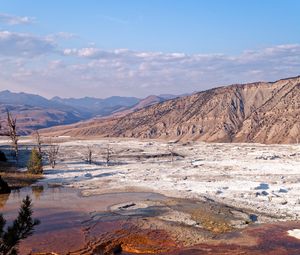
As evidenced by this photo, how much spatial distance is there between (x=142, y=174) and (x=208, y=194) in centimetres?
1497

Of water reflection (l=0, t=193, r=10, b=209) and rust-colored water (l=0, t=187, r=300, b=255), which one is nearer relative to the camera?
rust-colored water (l=0, t=187, r=300, b=255)

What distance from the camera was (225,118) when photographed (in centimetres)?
14012

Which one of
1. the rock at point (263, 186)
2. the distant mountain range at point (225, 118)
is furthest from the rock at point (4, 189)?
the distant mountain range at point (225, 118)

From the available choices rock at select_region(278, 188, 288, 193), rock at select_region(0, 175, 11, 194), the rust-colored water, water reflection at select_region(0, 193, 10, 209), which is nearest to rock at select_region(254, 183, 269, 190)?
rock at select_region(278, 188, 288, 193)

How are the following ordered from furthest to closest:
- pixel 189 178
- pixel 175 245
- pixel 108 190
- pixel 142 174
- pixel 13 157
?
pixel 13 157 < pixel 142 174 < pixel 189 178 < pixel 108 190 < pixel 175 245

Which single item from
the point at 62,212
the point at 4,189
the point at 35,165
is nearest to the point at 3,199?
the point at 4,189

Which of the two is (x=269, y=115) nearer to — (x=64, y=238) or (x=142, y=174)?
(x=142, y=174)

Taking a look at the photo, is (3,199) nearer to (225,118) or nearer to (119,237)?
(119,237)

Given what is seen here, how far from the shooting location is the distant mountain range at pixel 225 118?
124 metres

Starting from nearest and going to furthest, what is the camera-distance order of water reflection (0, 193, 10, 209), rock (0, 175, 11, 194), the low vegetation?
the low vegetation, water reflection (0, 193, 10, 209), rock (0, 175, 11, 194)

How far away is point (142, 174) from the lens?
50.4 meters

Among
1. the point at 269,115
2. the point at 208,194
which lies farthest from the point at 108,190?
A: the point at 269,115

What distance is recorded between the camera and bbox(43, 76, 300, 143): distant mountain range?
407ft

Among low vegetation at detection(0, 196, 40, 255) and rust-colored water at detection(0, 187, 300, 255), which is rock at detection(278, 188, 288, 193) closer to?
rust-colored water at detection(0, 187, 300, 255)
